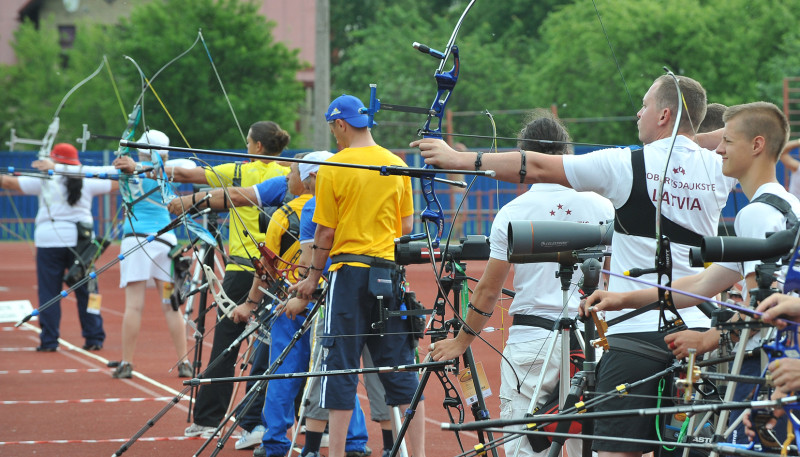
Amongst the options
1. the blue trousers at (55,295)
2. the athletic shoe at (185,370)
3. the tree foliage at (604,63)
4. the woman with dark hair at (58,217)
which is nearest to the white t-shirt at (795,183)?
the athletic shoe at (185,370)

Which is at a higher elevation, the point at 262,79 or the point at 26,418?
the point at 262,79

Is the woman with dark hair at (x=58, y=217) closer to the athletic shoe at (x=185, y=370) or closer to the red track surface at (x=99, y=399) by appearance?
the red track surface at (x=99, y=399)

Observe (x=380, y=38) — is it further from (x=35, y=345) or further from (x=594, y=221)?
(x=594, y=221)

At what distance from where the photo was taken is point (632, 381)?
386 cm

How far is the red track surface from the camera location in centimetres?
660

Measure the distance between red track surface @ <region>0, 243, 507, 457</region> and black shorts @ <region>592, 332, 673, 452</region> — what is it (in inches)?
46.2

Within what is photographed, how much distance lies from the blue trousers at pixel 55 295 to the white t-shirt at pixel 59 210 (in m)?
0.12

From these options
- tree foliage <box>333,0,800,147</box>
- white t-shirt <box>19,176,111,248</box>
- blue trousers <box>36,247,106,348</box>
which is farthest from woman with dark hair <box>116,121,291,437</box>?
tree foliage <box>333,0,800,147</box>

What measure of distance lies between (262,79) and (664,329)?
2724 centimetres

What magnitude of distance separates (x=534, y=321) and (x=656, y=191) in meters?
1.05

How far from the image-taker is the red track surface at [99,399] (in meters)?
6.60

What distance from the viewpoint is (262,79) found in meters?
30.0

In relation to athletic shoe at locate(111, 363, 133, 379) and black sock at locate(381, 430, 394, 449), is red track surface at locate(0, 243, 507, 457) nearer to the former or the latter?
athletic shoe at locate(111, 363, 133, 379)

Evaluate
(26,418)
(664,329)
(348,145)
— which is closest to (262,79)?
(26,418)
